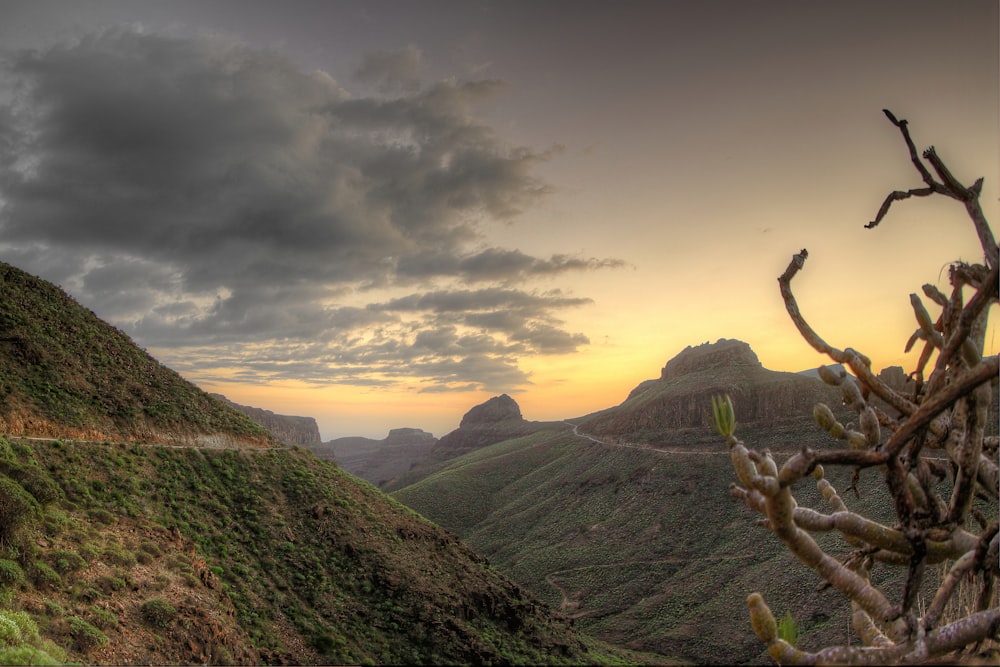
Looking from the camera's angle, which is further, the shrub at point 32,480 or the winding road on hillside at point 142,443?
the winding road on hillside at point 142,443

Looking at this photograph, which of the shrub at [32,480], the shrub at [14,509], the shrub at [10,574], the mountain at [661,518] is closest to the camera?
the shrub at [10,574]

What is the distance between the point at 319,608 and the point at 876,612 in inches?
1125

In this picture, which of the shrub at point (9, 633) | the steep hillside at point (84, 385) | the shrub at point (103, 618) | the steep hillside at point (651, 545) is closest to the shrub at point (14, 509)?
the shrub at point (103, 618)

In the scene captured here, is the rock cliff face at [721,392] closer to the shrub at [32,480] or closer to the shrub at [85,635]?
the shrub at [32,480]

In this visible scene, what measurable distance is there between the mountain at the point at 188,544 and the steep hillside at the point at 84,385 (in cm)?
13

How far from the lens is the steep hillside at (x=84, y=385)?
2927 centimetres

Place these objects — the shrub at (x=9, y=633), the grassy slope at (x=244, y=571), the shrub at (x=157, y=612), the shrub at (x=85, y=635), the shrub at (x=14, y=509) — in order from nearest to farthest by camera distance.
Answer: the shrub at (x=9, y=633) → the shrub at (x=85, y=635) → the shrub at (x=14, y=509) → the grassy slope at (x=244, y=571) → the shrub at (x=157, y=612)

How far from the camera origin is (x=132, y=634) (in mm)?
17328

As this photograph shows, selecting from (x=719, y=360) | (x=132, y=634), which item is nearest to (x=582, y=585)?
(x=132, y=634)

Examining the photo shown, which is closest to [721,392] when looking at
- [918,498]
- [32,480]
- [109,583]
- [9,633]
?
[109,583]

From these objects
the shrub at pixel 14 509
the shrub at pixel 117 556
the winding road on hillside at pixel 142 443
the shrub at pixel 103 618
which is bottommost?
the shrub at pixel 103 618

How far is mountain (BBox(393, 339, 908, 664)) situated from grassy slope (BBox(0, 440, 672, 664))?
15.8 meters

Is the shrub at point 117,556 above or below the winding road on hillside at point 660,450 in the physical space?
above

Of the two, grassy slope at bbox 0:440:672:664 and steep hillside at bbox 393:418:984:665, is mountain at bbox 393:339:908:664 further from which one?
grassy slope at bbox 0:440:672:664
